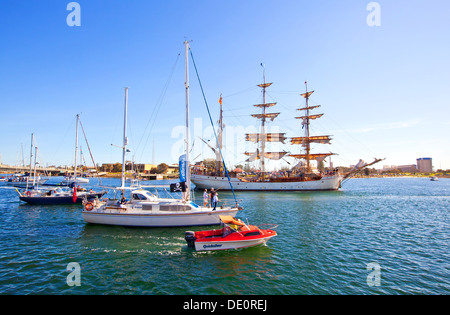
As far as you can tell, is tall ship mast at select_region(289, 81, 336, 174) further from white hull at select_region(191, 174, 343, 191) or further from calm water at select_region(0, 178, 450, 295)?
calm water at select_region(0, 178, 450, 295)

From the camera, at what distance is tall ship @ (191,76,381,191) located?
58.1 meters

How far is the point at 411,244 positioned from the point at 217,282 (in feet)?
49.1

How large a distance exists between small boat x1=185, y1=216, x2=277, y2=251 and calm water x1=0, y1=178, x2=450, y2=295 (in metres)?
0.52

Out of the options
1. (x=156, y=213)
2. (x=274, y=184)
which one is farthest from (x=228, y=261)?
(x=274, y=184)

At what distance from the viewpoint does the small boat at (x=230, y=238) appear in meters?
13.8

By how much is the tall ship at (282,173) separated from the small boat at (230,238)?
4325cm

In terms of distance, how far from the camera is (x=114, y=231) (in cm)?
1852

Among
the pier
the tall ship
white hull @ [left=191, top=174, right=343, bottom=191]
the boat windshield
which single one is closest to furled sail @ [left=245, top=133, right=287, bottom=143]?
the tall ship

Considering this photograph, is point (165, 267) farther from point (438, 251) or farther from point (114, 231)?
point (438, 251)

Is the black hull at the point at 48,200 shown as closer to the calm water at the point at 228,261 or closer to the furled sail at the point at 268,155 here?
the calm water at the point at 228,261
